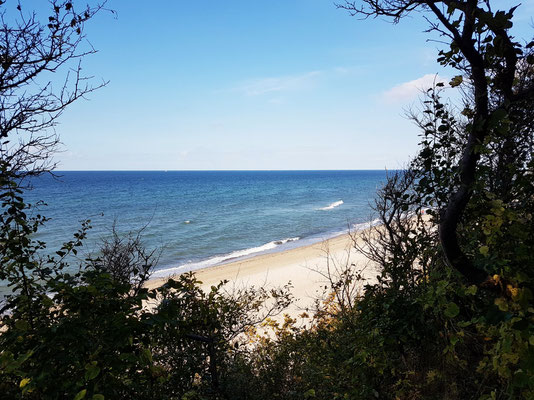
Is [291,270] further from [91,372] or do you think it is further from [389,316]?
[91,372]

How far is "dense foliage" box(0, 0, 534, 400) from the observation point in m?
1.88

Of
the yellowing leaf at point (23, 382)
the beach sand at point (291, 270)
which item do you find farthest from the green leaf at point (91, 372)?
the beach sand at point (291, 270)

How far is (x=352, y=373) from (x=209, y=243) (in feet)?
87.0

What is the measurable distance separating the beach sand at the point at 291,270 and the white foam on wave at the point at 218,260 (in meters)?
1.25

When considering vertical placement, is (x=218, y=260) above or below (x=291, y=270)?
below

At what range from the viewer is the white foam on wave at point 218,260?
70.8 feet

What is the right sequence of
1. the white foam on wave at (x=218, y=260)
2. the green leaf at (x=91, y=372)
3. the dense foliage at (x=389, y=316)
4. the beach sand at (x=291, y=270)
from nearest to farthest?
the green leaf at (x=91, y=372) → the dense foliage at (x=389, y=316) → the beach sand at (x=291, y=270) → the white foam on wave at (x=218, y=260)

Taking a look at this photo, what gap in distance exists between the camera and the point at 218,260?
24719 millimetres

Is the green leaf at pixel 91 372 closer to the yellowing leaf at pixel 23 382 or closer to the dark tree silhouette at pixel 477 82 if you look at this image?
the yellowing leaf at pixel 23 382

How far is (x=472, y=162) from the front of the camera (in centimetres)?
244

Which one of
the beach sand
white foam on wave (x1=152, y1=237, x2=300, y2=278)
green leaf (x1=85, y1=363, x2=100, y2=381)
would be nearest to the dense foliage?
green leaf (x1=85, y1=363, x2=100, y2=381)

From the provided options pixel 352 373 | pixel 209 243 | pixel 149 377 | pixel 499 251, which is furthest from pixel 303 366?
pixel 209 243

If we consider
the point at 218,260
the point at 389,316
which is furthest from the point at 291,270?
the point at 389,316

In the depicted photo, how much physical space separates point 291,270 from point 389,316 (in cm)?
1609
